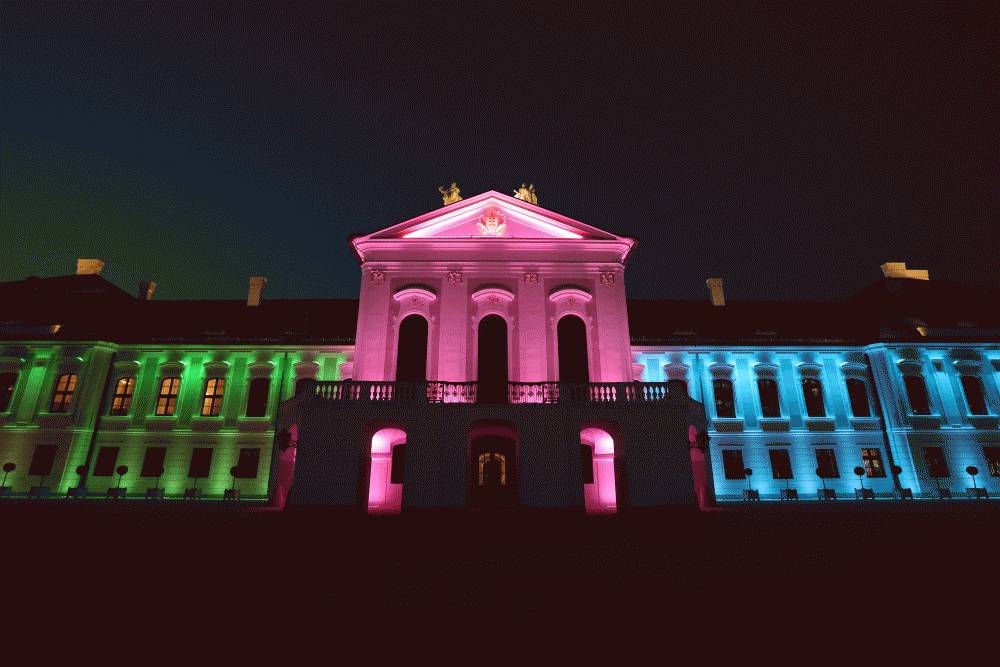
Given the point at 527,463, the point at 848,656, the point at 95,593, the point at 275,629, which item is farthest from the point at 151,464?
the point at 848,656

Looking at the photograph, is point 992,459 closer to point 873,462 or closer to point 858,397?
point 873,462

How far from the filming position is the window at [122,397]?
1094 inches

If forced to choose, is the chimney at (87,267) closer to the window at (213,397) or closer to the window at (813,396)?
the window at (213,397)

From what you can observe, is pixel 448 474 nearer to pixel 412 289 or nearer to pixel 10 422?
pixel 412 289

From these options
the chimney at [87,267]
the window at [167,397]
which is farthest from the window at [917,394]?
the chimney at [87,267]

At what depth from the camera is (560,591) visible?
6441 mm

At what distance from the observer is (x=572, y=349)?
2253cm

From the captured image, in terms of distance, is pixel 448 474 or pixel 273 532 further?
pixel 448 474

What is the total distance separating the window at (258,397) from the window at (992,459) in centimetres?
3549

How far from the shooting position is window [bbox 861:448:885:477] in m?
26.7

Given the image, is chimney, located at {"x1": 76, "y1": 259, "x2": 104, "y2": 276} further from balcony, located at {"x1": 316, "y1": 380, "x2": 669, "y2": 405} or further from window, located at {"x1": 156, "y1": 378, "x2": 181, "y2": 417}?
balcony, located at {"x1": 316, "y1": 380, "x2": 669, "y2": 405}

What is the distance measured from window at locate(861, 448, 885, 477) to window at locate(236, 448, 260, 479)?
29633 millimetres

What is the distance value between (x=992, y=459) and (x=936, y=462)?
2878 millimetres

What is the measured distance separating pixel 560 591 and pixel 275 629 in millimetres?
3147
